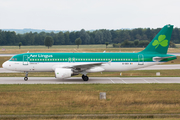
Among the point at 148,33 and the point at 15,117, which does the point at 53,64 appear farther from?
the point at 148,33

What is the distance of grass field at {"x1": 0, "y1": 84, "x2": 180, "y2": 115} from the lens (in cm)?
1778

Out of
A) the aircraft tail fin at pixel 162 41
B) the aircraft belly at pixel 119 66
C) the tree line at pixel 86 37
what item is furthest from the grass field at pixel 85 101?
the tree line at pixel 86 37

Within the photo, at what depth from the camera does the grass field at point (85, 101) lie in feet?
58.3

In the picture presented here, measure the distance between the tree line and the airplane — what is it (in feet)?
399

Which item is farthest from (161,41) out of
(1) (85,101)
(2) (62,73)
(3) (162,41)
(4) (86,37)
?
(4) (86,37)

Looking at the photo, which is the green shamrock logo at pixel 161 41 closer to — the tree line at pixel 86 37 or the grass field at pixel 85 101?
the grass field at pixel 85 101

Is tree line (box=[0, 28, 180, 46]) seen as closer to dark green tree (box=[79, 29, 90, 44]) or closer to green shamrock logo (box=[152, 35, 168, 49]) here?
dark green tree (box=[79, 29, 90, 44])

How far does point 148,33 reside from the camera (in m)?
180

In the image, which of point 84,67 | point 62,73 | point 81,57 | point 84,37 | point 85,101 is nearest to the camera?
point 85,101

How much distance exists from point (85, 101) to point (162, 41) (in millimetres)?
19592

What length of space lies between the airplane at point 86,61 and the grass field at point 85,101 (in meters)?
8.32

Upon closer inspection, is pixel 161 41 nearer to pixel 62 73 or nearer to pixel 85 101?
pixel 62 73

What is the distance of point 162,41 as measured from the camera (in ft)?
118

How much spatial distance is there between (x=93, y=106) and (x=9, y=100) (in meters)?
7.18
